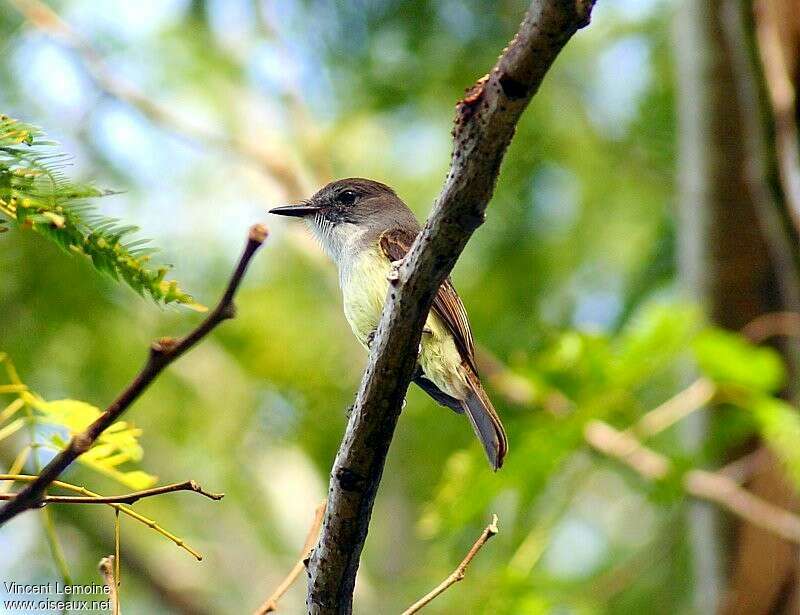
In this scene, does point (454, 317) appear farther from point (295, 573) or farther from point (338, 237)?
point (295, 573)

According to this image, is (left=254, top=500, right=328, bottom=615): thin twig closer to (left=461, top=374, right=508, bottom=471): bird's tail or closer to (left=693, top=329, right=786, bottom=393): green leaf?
(left=461, top=374, right=508, bottom=471): bird's tail

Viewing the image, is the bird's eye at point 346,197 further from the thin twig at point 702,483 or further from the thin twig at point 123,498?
the thin twig at point 123,498

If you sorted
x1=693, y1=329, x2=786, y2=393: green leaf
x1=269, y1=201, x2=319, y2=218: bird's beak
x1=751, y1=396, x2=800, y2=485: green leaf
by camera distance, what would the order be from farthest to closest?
1. x1=269, y1=201, x2=319, y2=218: bird's beak
2. x1=693, y1=329, x2=786, y2=393: green leaf
3. x1=751, y1=396, x2=800, y2=485: green leaf

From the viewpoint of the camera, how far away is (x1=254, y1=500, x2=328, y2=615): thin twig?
2.25 meters

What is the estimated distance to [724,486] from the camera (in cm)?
489

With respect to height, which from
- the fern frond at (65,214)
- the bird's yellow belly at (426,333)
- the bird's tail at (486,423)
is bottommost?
the fern frond at (65,214)

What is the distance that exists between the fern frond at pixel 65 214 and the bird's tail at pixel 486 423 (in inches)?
53.6

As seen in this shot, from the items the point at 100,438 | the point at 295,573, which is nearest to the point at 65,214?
→ the point at 100,438

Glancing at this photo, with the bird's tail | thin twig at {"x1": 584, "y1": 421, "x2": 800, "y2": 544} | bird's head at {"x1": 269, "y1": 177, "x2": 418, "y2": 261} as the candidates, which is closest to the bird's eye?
bird's head at {"x1": 269, "y1": 177, "x2": 418, "y2": 261}

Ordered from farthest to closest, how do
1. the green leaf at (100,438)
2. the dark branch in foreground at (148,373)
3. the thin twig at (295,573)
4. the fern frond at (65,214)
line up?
the thin twig at (295,573) → the green leaf at (100,438) → the fern frond at (65,214) → the dark branch in foreground at (148,373)

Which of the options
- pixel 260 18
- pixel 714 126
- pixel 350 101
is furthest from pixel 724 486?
pixel 260 18

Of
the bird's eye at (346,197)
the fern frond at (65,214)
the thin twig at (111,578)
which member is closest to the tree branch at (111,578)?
the thin twig at (111,578)

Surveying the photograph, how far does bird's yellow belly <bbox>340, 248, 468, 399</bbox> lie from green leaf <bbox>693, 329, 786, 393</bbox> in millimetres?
1150

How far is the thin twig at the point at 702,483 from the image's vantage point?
4625 millimetres
